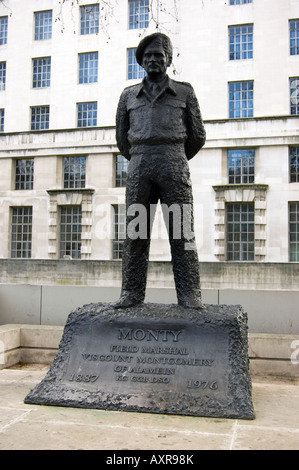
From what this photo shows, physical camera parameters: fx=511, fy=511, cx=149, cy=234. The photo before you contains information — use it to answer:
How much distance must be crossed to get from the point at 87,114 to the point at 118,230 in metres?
7.19

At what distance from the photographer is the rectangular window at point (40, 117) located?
30.3m

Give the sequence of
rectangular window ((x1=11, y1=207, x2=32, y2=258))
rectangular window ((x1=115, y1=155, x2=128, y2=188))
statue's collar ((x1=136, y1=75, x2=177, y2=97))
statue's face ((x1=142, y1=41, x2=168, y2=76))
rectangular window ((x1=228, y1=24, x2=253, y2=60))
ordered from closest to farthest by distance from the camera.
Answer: statue's face ((x1=142, y1=41, x2=168, y2=76)) → statue's collar ((x1=136, y1=75, x2=177, y2=97)) → rectangular window ((x1=228, y1=24, x2=253, y2=60)) → rectangular window ((x1=115, y1=155, x2=128, y2=188)) → rectangular window ((x1=11, y1=207, x2=32, y2=258))

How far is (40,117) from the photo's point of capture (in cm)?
3042

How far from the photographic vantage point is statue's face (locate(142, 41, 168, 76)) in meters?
4.94

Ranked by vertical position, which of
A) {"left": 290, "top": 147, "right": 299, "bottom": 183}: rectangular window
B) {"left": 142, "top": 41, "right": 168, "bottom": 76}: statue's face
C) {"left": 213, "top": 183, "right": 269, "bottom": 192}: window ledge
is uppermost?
{"left": 290, "top": 147, "right": 299, "bottom": 183}: rectangular window

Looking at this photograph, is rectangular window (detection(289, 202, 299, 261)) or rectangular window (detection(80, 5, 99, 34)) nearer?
rectangular window (detection(289, 202, 299, 261))

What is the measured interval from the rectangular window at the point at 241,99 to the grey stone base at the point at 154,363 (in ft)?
76.4

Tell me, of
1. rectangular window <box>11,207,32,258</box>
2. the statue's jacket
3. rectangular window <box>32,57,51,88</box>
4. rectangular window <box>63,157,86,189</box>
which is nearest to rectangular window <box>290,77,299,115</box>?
rectangular window <box>63,157,86,189</box>

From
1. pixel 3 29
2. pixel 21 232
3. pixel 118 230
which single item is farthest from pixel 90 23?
pixel 21 232

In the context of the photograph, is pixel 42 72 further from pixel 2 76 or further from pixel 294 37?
pixel 294 37

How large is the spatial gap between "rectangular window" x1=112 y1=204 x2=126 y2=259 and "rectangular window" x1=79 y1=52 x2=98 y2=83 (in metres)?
7.70

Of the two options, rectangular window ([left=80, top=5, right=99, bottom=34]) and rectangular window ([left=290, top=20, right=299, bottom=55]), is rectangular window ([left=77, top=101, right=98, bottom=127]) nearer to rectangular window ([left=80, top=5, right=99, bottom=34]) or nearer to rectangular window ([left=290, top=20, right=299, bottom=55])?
rectangular window ([left=80, top=5, right=99, bottom=34])

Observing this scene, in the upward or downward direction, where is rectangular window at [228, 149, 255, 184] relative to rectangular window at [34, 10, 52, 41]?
downward

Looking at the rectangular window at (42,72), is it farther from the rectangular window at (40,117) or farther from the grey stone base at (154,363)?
the grey stone base at (154,363)
